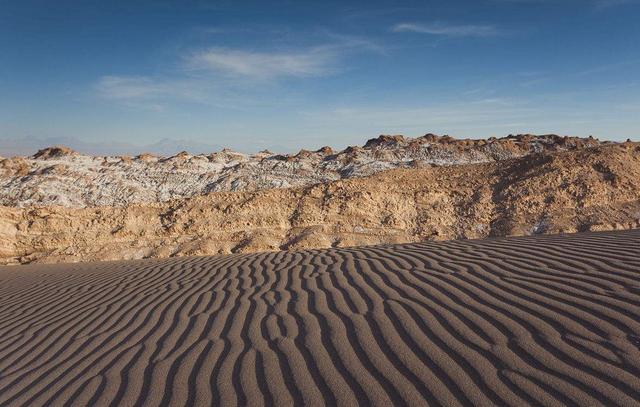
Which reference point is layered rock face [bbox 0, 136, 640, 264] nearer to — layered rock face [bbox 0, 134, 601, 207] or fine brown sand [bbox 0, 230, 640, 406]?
layered rock face [bbox 0, 134, 601, 207]

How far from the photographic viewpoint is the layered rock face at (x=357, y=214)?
39.8 ft

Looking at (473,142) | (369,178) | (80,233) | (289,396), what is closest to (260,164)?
(369,178)

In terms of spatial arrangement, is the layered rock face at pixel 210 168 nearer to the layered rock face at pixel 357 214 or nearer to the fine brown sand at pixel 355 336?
the layered rock face at pixel 357 214

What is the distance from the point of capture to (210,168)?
64.5 ft

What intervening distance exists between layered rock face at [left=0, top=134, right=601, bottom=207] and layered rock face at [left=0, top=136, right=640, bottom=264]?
140cm

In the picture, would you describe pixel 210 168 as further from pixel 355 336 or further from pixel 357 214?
pixel 355 336

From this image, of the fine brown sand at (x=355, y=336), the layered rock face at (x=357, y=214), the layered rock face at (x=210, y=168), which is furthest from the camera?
the layered rock face at (x=210, y=168)

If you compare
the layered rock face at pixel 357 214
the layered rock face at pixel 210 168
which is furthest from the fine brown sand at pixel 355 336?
the layered rock face at pixel 210 168

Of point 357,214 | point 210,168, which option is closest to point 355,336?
point 357,214

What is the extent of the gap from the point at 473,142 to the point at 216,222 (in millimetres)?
13649

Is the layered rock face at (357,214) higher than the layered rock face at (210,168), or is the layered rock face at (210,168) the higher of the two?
the layered rock face at (210,168)

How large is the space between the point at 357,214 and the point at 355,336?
33.3 feet

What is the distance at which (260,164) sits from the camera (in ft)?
63.9

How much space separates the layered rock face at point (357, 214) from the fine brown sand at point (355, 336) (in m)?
6.33
